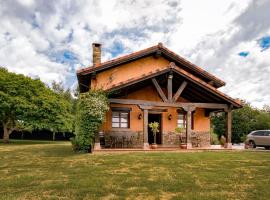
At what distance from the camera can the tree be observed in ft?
95.0

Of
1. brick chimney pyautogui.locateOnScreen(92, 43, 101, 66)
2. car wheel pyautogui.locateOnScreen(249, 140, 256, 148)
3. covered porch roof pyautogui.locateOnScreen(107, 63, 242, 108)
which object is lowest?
car wheel pyautogui.locateOnScreen(249, 140, 256, 148)

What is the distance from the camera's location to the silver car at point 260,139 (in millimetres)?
19873

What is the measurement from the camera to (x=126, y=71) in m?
19.3

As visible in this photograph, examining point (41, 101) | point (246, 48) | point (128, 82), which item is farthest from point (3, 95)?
point (246, 48)

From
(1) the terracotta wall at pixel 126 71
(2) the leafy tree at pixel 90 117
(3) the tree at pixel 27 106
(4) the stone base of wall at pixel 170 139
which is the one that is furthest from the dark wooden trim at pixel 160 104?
(3) the tree at pixel 27 106

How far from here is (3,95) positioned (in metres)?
28.4

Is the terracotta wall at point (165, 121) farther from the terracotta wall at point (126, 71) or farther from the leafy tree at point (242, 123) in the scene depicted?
the leafy tree at point (242, 123)

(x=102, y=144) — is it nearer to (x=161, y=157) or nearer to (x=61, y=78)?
(x=161, y=157)

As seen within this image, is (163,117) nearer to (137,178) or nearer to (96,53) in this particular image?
(96,53)

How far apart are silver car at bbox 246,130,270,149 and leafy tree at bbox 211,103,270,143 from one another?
12403 mm

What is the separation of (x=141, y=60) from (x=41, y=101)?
1563cm

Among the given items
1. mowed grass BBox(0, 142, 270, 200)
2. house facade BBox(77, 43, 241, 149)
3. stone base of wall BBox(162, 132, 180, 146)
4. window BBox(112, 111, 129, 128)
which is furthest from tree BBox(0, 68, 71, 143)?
mowed grass BBox(0, 142, 270, 200)

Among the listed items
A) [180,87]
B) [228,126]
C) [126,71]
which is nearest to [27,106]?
[126,71]

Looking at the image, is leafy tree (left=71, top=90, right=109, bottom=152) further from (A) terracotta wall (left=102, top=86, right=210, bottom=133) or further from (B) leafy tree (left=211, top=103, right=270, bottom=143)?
(B) leafy tree (left=211, top=103, right=270, bottom=143)
